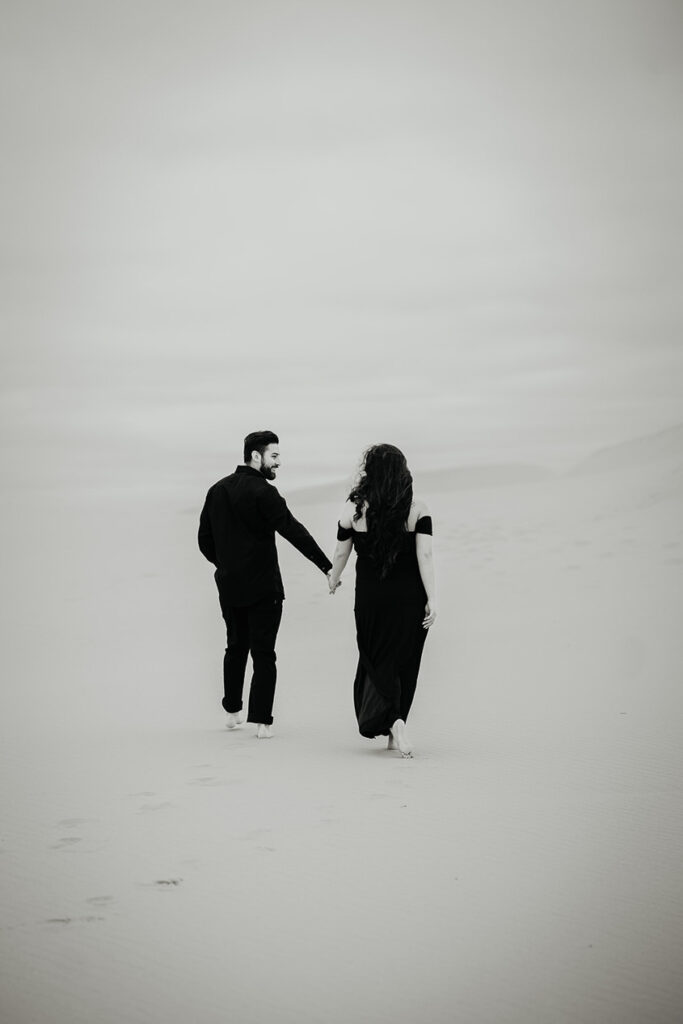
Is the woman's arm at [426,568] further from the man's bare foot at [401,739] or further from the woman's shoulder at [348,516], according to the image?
the man's bare foot at [401,739]

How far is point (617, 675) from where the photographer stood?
1044 cm

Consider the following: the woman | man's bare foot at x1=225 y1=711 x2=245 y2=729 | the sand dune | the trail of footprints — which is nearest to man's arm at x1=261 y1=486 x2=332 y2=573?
the woman

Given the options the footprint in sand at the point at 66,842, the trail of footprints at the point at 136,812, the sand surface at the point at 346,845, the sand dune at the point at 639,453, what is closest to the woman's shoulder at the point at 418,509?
the sand surface at the point at 346,845

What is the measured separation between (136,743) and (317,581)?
455 inches

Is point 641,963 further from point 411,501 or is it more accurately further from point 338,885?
point 411,501

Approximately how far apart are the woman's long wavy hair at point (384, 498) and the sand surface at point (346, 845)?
126 centimetres

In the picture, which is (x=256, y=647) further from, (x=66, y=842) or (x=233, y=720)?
(x=66, y=842)

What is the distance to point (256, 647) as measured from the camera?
7.43 metres

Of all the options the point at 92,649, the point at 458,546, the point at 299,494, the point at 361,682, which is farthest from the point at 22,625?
the point at 299,494

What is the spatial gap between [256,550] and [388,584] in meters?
1.08

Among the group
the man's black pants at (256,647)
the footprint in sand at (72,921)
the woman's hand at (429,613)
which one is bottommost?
the footprint in sand at (72,921)

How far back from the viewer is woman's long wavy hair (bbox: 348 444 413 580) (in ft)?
21.7

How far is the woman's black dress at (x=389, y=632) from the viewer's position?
6742 mm

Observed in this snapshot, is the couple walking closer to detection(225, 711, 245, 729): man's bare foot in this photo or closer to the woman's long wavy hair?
the woman's long wavy hair
